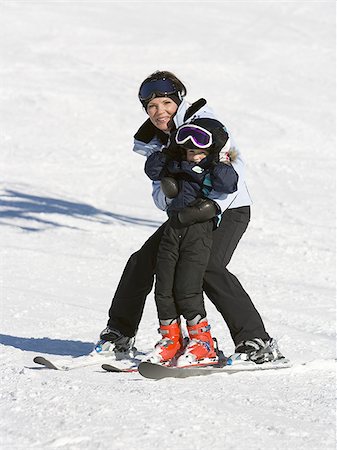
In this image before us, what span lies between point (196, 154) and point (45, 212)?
292 inches

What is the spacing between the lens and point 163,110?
192 inches

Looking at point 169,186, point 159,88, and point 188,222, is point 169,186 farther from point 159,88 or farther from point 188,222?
point 159,88

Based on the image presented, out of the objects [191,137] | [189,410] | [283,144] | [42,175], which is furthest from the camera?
[283,144]

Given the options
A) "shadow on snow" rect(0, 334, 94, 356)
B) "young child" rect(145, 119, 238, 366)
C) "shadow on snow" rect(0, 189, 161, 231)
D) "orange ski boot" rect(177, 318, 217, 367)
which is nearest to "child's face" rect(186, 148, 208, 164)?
"young child" rect(145, 119, 238, 366)

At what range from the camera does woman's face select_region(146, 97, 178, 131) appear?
4.87 meters

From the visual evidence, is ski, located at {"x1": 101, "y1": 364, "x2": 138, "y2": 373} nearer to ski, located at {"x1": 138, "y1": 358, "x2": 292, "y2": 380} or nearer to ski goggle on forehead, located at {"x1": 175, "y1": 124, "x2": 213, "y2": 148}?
ski, located at {"x1": 138, "y1": 358, "x2": 292, "y2": 380}

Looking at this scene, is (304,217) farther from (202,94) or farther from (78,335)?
(202,94)

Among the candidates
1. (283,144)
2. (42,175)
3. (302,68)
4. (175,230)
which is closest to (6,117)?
(42,175)

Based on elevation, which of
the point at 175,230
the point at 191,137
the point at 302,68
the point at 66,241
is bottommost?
the point at 66,241

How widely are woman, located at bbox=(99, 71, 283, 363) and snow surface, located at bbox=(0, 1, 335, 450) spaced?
300 mm

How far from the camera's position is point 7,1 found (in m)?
28.9

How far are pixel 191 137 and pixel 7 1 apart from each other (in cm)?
2574

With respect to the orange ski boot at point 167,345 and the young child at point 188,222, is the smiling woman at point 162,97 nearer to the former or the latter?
the young child at point 188,222

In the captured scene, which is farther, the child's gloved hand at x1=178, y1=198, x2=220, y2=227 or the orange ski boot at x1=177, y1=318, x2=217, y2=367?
the orange ski boot at x1=177, y1=318, x2=217, y2=367
